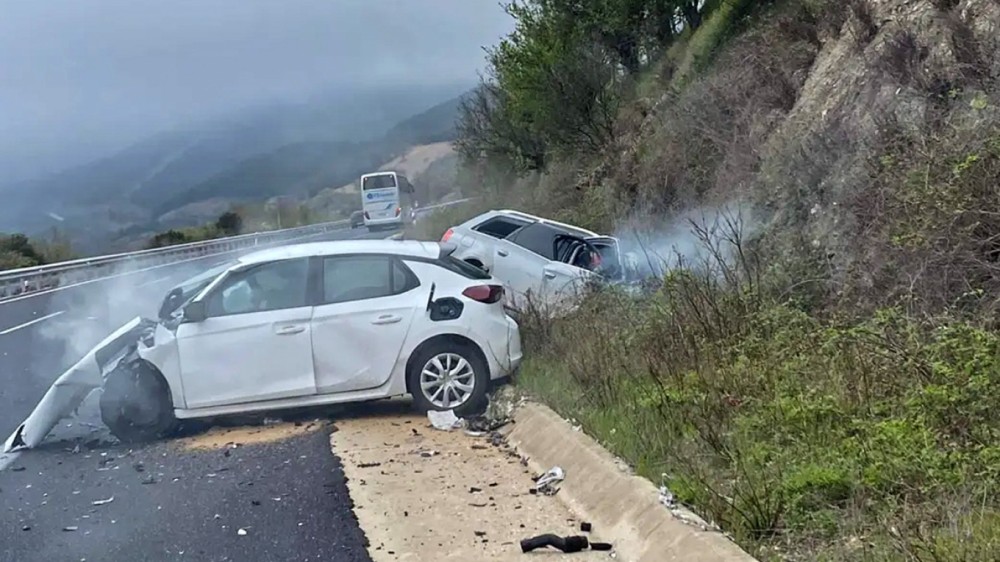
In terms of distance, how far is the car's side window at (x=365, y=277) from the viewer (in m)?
9.83

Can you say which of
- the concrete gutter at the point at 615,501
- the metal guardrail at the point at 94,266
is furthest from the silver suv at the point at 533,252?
the metal guardrail at the point at 94,266

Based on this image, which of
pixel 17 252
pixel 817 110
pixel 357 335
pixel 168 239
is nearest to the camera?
pixel 357 335

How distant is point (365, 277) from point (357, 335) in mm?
603

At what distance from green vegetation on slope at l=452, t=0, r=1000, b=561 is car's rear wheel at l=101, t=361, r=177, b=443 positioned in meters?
3.29

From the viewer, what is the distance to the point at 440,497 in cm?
721

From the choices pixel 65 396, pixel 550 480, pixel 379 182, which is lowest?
pixel 550 480

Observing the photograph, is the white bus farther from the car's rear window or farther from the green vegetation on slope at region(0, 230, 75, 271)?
the car's rear window

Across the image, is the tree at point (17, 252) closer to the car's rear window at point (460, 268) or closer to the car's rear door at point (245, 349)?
the car's rear door at point (245, 349)

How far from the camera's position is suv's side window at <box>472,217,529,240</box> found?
15469 millimetres

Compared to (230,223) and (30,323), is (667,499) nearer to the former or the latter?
(30,323)

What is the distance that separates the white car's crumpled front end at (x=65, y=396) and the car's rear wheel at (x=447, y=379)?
282 cm

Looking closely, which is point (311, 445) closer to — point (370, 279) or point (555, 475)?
point (370, 279)

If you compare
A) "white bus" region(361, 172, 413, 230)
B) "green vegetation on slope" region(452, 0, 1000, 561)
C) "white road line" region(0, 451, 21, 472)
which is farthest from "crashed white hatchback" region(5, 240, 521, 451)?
"white bus" region(361, 172, 413, 230)

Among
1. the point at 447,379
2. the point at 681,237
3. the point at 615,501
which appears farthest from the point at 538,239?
the point at 615,501
